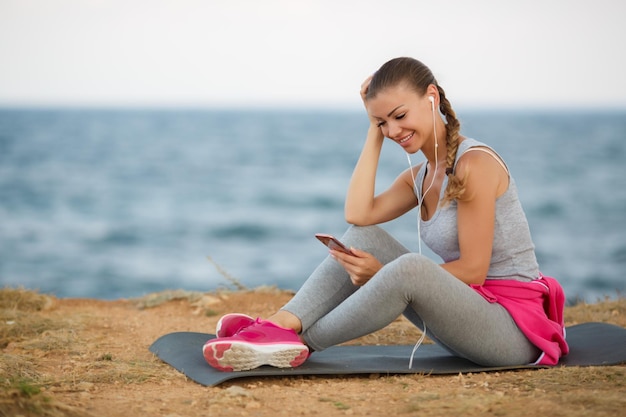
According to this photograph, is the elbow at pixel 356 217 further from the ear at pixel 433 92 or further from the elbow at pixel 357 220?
the ear at pixel 433 92

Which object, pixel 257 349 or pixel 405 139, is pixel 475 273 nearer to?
pixel 405 139

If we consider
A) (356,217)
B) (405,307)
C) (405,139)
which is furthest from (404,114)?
(405,307)

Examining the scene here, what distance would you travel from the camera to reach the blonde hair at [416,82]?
3670 millimetres

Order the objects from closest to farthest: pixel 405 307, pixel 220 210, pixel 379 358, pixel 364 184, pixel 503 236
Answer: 1. pixel 405 307
2. pixel 503 236
3. pixel 379 358
4. pixel 364 184
5. pixel 220 210

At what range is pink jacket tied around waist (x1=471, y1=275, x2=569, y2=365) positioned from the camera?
3.59 m

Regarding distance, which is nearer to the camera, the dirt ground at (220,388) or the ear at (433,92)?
the dirt ground at (220,388)

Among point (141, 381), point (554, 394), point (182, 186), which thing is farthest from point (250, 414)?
point (182, 186)

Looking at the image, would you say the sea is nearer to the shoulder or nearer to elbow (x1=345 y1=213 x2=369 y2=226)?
the shoulder

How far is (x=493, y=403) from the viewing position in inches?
118

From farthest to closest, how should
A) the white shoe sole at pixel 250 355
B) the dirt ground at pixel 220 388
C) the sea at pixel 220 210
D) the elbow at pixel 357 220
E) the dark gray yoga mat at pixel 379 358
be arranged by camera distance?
the sea at pixel 220 210
the elbow at pixel 357 220
the dark gray yoga mat at pixel 379 358
the white shoe sole at pixel 250 355
the dirt ground at pixel 220 388

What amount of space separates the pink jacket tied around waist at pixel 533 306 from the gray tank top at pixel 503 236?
5 centimetres

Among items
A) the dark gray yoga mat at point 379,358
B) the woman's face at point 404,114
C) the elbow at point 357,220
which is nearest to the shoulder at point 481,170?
the woman's face at point 404,114

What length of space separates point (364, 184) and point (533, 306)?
1.10 meters

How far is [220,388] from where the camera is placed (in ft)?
11.2
